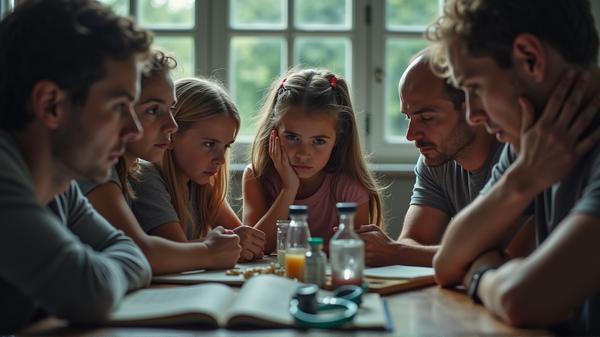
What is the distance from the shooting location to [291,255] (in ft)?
4.20

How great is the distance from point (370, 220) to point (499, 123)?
1.04 m

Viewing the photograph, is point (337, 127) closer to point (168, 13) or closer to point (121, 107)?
point (121, 107)

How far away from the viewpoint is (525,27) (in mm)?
1032

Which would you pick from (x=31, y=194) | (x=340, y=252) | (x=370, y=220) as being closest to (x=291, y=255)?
(x=340, y=252)

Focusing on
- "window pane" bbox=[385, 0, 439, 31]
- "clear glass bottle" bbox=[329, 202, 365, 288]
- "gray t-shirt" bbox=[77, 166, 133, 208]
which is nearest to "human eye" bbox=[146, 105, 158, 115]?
"gray t-shirt" bbox=[77, 166, 133, 208]

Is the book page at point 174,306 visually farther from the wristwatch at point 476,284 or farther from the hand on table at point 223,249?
the wristwatch at point 476,284

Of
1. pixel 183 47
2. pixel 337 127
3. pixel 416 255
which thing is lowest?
pixel 416 255

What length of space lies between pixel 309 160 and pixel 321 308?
1.15m

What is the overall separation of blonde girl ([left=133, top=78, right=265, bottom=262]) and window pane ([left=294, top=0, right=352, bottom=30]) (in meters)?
1.52

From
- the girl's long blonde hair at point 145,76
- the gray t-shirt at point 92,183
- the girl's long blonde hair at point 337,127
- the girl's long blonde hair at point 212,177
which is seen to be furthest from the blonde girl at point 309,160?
the gray t-shirt at point 92,183

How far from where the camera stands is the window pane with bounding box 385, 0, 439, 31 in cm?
327

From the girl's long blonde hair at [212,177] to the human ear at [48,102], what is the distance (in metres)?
0.81

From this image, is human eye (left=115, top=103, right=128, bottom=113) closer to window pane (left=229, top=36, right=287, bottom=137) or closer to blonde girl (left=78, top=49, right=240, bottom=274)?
blonde girl (left=78, top=49, right=240, bottom=274)

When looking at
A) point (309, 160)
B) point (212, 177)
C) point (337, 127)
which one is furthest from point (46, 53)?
point (337, 127)
